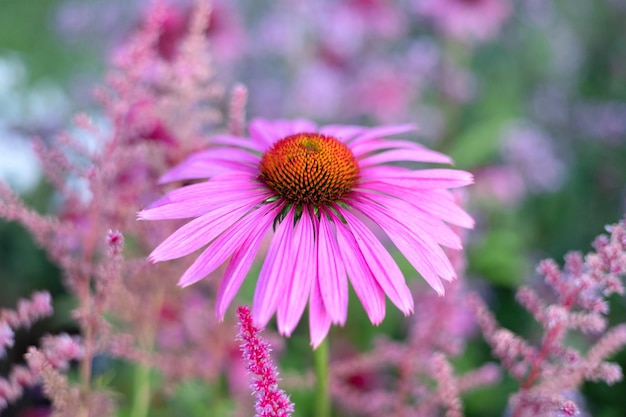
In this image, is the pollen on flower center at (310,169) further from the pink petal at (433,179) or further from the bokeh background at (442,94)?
the bokeh background at (442,94)

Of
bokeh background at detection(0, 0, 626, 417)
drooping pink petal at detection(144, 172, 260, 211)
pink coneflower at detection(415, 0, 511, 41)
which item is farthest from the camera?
pink coneflower at detection(415, 0, 511, 41)

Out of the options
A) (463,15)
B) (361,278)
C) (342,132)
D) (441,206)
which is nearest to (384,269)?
(361,278)

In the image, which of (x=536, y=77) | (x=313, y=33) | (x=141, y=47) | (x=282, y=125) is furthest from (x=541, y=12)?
(x=141, y=47)

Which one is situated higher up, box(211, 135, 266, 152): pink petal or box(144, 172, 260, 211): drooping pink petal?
box(211, 135, 266, 152): pink petal

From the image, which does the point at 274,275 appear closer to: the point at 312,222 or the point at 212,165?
the point at 312,222

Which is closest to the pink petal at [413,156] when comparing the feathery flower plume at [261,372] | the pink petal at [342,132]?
the pink petal at [342,132]

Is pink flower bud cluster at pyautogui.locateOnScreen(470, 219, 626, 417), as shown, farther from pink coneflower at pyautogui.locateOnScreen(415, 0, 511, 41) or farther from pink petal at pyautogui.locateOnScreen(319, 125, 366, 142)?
pink coneflower at pyautogui.locateOnScreen(415, 0, 511, 41)

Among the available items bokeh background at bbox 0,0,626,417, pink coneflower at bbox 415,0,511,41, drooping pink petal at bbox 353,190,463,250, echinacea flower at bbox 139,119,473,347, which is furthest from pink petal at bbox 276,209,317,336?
pink coneflower at bbox 415,0,511,41

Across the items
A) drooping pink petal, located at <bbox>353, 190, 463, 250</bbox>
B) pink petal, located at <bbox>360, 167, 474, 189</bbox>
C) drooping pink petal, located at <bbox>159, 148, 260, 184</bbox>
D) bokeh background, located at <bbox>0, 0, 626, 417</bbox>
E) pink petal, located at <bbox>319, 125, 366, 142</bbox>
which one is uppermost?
bokeh background, located at <bbox>0, 0, 626, 417</bbox>

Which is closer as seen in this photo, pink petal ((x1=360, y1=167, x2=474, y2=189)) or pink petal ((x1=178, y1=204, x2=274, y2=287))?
pink petal ((x1=178, y1=204, x2=274, y2=287))
